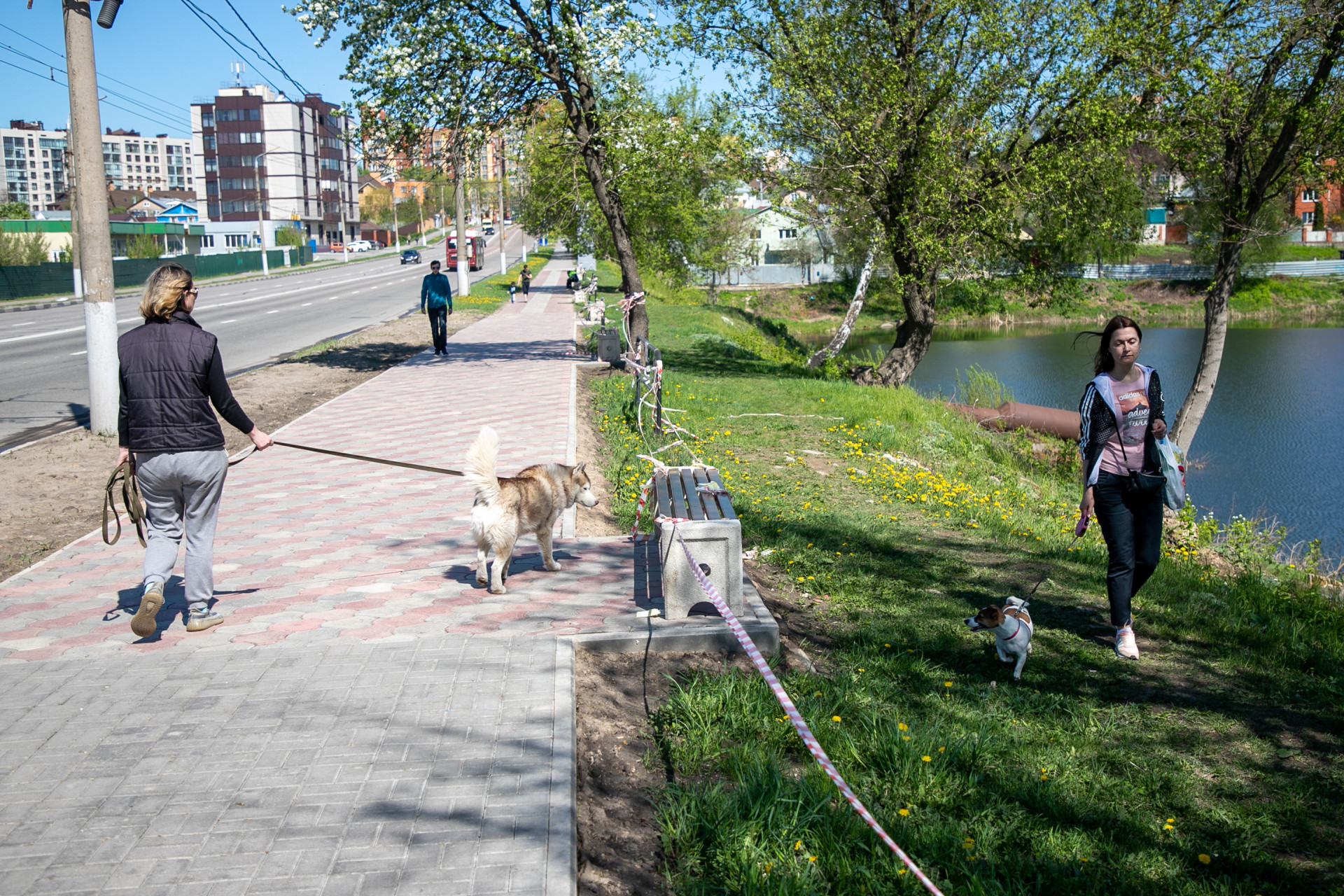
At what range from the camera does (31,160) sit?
7594 inches

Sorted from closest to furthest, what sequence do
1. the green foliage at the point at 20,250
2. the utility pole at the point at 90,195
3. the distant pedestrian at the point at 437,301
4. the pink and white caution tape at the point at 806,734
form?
the pink and white caution tape at the point at 806,734 < the utility pole at the point at 90,195 < the distant pedestrian at the point at 437,301 < the green foliage at the point at 20,250

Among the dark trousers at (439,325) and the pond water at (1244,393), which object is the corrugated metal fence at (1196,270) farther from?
the dark trousers at (439,325)

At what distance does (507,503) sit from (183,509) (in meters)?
1.74

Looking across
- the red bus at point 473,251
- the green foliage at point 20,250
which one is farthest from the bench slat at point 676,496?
the red bus at point 473,251

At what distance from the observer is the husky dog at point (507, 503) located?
572 centimetres

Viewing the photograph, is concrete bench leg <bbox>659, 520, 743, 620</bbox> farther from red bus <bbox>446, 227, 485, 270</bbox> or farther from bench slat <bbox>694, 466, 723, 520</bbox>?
red bus <bbox>446, 227, 485, 270</bbox>

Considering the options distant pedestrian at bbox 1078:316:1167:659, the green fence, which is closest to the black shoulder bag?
distant pedestrian at bbox 1078:316:1167:659

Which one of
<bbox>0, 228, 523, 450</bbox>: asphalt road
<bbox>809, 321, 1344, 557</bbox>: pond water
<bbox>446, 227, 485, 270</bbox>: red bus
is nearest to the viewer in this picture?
<bbox>0, 228, 523, 450</bbox>: asphalt road

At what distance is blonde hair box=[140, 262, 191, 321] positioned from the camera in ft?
17.3

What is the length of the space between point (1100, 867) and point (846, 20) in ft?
51.2

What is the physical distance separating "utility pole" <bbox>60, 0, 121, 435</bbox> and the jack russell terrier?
943 cm

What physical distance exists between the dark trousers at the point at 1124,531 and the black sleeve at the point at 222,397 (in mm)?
4655

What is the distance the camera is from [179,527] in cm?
546

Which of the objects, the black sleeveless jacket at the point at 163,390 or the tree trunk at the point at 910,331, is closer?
the black sleeveless jacket at the point at 163,390
